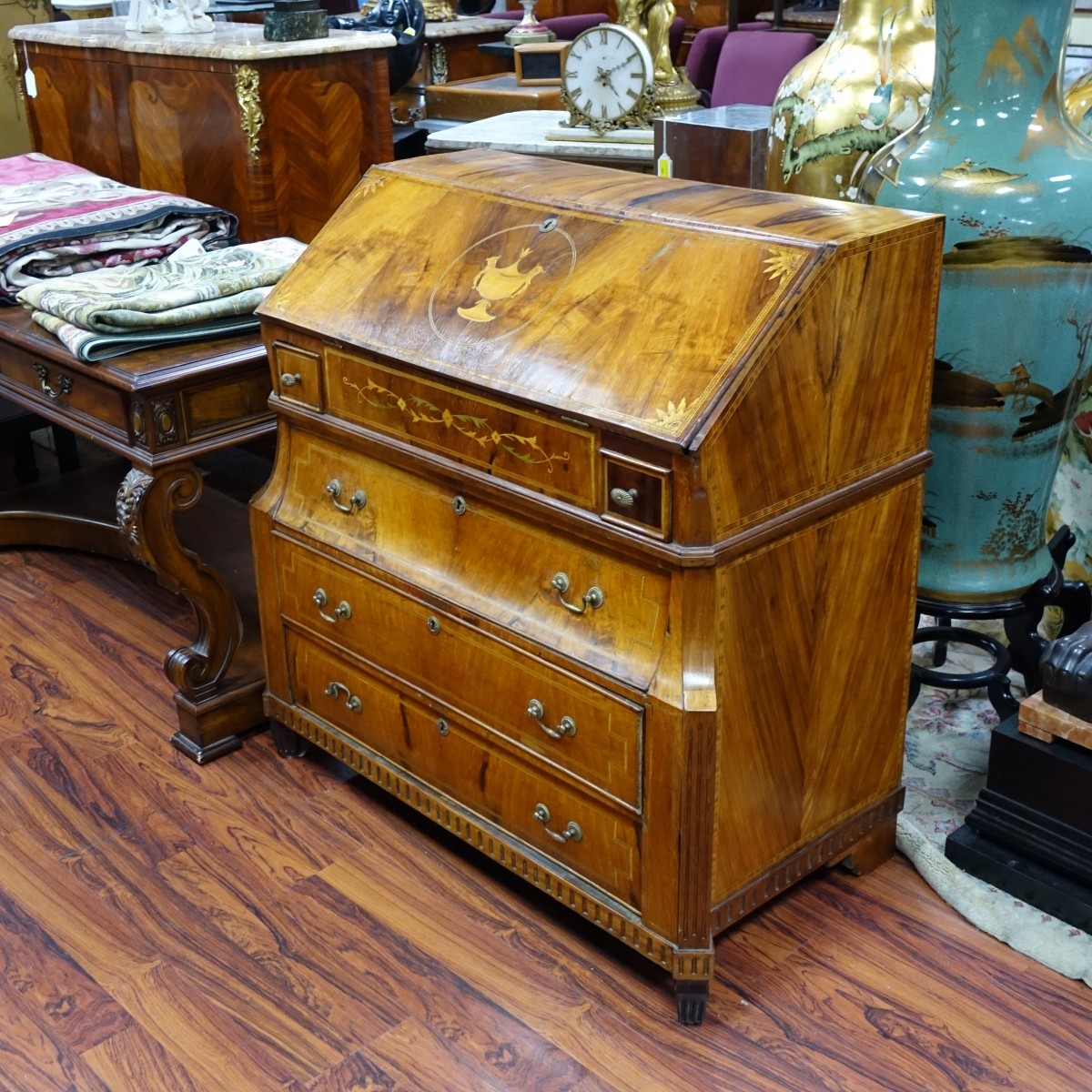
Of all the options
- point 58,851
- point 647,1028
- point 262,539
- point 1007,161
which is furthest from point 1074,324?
point 58,851

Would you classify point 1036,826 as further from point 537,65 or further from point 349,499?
point 537,65

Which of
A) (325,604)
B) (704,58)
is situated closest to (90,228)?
(325,604)

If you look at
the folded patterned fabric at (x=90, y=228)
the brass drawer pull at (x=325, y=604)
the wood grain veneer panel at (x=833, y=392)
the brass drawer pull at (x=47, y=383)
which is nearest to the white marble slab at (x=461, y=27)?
the folded patterned fabric at (x=90, y=228)

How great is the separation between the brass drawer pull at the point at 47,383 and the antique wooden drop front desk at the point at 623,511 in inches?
20.1

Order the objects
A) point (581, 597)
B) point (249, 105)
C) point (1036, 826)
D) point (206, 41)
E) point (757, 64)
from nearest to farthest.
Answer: point (581, 597), point (1036, 826), point (249, 105), point (206, 41), point (757, 64)

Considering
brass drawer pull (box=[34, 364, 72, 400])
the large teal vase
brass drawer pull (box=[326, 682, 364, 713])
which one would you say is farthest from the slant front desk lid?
brass drawer pull (box=[326, 682, 364, 713])

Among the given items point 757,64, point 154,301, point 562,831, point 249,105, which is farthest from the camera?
point 757,64

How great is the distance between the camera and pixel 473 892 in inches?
85.6

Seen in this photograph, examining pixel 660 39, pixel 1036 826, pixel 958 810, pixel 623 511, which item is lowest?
pixel 958 810

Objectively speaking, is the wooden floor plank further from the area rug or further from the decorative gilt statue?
the decorative gilt statue

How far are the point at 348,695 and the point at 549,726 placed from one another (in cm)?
53

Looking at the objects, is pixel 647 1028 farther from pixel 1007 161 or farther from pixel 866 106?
pixel 866 106

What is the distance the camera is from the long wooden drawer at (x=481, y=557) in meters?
1.77

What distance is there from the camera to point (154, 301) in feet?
7.85
